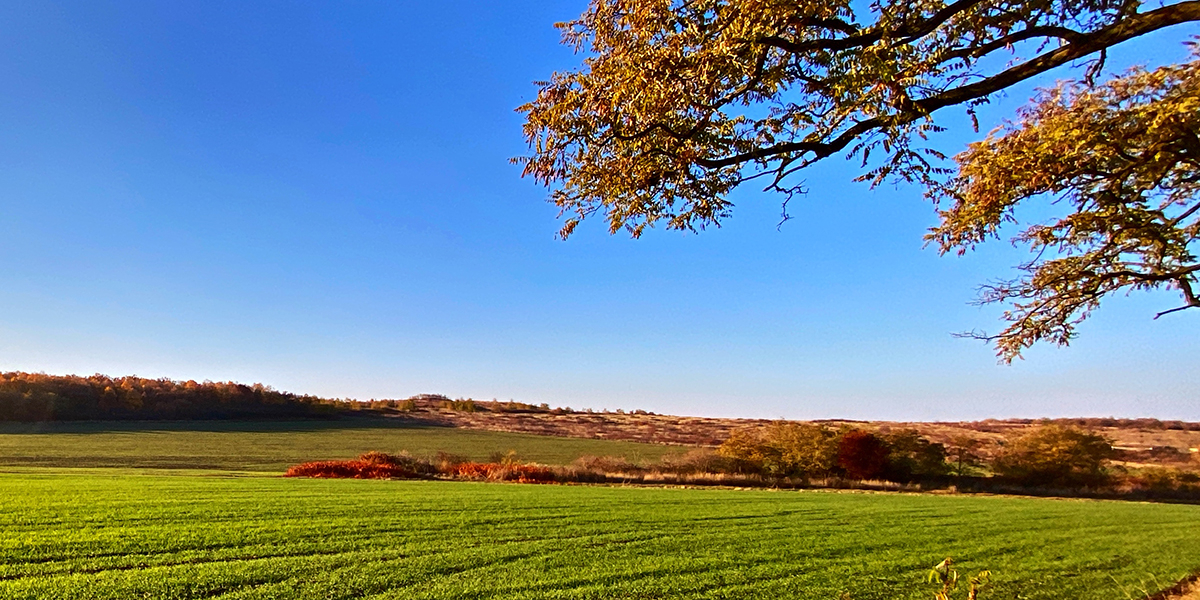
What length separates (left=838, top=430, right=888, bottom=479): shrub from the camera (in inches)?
1950

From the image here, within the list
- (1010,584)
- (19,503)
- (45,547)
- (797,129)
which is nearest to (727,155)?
(797,129)

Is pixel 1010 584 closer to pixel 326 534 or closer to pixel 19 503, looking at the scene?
pixel 326 534

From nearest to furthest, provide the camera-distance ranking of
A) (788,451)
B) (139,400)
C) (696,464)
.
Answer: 1. (696,464)
2. (788,451)
3. (139,400)

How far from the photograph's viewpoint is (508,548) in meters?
13.8

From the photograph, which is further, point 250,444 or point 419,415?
point 419,415

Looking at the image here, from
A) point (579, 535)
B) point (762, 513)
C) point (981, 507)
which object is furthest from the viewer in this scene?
point (981, 507)

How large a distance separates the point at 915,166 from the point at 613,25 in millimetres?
3181

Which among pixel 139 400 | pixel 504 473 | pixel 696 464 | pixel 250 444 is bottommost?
pixel 504 473

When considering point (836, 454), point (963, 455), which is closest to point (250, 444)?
point (836, 454)

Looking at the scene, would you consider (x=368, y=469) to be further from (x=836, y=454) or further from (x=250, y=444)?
(x=836, y=454)

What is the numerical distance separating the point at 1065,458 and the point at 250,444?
6385 centimetres

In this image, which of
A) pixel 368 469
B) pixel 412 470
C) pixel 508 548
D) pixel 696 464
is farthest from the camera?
pixel 696 464

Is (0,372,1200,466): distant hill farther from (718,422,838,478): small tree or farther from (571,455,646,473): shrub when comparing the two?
(571,455,646,473): shrub

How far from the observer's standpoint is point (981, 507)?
30.1 meters
